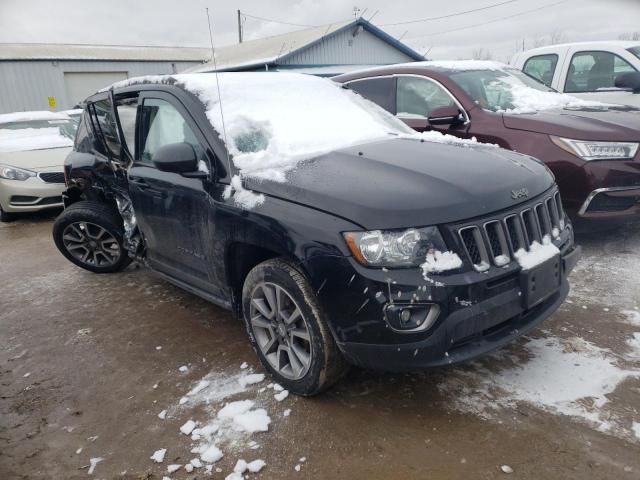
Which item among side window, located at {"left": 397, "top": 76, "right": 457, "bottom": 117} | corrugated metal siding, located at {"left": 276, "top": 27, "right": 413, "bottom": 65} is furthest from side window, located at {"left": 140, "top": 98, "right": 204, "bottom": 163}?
corrugated metal siding, located at {"left": 276, "top": 27, "right": 413, "bottom": 65}

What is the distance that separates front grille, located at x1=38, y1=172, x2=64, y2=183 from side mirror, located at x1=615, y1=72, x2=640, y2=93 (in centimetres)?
764

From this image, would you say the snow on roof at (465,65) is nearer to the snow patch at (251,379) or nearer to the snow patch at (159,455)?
the snow patch at (251,379)

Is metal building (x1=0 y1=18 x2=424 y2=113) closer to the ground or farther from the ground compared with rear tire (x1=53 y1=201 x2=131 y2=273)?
farther from the ground

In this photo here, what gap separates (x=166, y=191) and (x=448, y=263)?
1.96 metres

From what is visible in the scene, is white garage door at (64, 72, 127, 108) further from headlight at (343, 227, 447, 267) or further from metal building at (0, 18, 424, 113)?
headlight at (343, 227, 447, 267)

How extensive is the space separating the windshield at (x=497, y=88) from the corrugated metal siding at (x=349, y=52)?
53.5ft

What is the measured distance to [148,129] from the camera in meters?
3.44

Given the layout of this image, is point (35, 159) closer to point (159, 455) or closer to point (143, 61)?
point (159, 455)

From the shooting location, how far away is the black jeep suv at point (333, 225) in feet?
6.87

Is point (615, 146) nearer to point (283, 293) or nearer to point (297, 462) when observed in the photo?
point (283, 293)

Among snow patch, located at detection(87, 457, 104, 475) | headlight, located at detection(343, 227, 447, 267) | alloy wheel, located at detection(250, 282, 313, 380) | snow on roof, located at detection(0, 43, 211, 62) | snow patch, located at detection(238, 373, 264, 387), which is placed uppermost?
snow on roof, located at detection(0, 43, 211, 62)

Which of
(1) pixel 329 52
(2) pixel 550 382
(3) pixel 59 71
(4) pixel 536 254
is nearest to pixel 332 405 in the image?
(2) pixel 550 382

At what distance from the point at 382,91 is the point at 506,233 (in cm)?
358

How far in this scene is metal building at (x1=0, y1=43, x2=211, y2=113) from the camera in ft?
77.6
